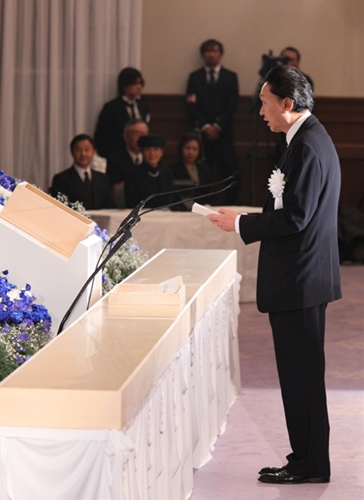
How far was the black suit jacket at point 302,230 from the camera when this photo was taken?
3.01m

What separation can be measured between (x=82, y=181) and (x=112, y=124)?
4.81 feet

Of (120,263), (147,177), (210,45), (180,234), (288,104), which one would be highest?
(288,104)

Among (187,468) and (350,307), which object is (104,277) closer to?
(187,468)

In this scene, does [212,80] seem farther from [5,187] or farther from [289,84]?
[289,84]

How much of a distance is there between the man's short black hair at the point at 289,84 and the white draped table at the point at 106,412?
77 cm

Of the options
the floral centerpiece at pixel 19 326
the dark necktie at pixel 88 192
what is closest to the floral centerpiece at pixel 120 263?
the floral centerpiece at pixel 19 326

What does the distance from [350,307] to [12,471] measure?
511 centimetres

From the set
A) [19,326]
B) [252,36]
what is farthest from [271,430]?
[252,36]

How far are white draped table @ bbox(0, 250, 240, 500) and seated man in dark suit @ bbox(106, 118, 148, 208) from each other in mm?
4854

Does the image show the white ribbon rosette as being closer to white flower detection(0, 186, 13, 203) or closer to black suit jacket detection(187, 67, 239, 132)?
white flower detection(0, 186, 13, 203)

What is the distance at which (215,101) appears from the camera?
940 centimetres

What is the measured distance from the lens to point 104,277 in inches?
152

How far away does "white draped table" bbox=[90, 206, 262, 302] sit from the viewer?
6637 mm

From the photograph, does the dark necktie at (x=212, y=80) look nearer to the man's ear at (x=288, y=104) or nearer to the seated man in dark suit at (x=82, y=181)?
the seated man in dark suit at (x=82, y=181)
